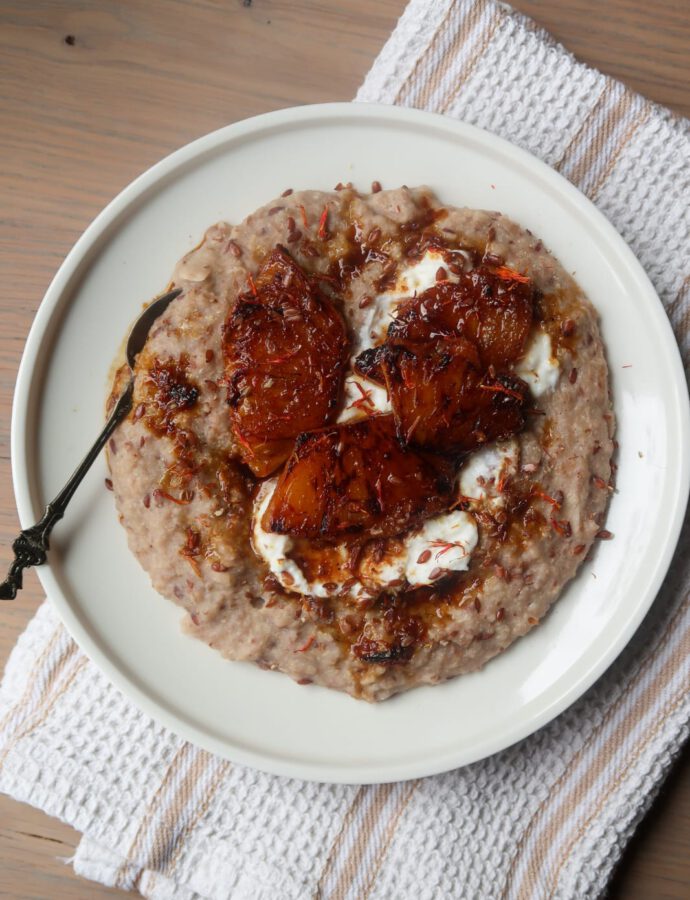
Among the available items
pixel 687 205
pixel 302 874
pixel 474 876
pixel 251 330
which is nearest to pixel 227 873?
pixel 302 874

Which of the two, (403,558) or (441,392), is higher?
(441,392)

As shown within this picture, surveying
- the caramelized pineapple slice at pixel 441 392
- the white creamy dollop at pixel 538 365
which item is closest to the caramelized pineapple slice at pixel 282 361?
the caramelized pineapple slice at pixel 441 392

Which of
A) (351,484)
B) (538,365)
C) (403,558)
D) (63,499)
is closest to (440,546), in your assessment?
(403,558)

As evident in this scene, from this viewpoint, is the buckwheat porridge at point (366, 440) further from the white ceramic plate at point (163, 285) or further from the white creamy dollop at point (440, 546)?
the white ceramic plate at point (163, 285)

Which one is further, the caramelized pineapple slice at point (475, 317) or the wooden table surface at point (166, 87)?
the wooden table surface at point (166, 87)

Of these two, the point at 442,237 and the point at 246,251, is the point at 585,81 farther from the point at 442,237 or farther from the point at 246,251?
the point at 246,251

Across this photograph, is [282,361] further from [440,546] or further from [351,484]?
[440,546]

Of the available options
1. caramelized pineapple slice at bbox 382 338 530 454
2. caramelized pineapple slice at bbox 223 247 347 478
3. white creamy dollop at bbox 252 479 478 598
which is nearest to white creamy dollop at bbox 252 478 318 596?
white creamy dollop at bbox 252 479 478 598
